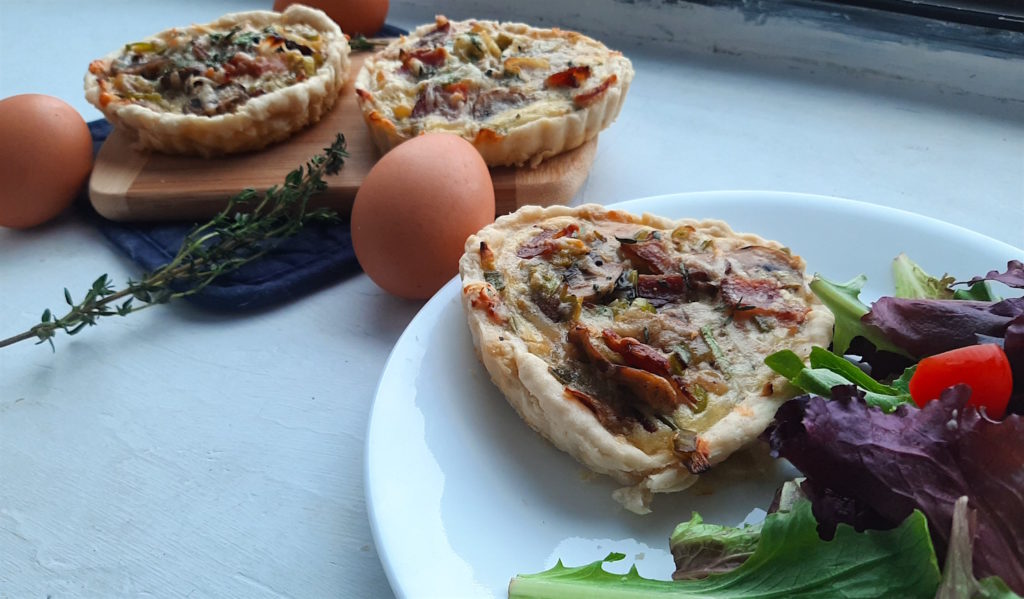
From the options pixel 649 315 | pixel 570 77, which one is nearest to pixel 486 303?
pixel 649 315

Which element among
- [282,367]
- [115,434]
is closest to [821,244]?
[282,367]

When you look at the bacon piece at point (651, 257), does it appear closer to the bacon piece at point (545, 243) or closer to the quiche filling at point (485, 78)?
the bacon piece at point (545, 243)

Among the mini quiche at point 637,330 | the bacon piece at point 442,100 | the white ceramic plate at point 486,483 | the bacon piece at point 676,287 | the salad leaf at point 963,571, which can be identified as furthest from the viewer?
the bacon piece at point 442,100

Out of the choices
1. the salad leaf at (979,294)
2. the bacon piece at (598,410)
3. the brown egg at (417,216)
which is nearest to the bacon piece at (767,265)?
the salad leaf at (979,294)

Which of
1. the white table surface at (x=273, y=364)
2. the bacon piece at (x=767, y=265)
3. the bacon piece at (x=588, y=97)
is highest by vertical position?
the bacon piece at (x=588, y=97)

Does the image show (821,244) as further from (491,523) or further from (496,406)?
(491,523)

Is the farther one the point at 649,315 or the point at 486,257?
the point at 486,257

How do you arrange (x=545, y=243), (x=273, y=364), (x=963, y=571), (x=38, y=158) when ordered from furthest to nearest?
(x=38, y=158) → (x=273, y=364) → (x=545, y=243) → (x=963, y=571)

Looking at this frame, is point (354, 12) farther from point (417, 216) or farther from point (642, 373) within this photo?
point (642, 373)
